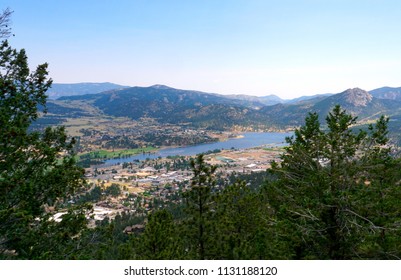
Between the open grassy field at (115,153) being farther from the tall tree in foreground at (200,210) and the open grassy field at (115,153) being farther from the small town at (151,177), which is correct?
the tall tree in foreground at (200,210)

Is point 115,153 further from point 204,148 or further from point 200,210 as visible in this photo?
point 200,210

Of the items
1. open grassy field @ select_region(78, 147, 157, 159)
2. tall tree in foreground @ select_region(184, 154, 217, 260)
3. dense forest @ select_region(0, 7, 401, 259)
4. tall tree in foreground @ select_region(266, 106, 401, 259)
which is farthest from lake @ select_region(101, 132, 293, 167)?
tall tree in foreground @ select_region(266, 106, 401, 259)

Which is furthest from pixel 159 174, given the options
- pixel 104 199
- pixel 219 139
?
pixel 219 139

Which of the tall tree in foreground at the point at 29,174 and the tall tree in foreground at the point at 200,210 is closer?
the tall tree in foreground at the point at 29,174

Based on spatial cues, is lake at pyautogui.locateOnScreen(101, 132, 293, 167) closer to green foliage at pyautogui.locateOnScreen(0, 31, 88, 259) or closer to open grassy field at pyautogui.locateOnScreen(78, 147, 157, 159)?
open grassy field at pyautogui.locateOnScreen(78, 147, 157, 159)

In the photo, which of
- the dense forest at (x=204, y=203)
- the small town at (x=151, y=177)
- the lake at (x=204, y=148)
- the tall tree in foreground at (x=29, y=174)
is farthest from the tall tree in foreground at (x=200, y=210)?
the lake at (x=204, y=148)

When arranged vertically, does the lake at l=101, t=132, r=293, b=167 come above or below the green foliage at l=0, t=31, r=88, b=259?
below
